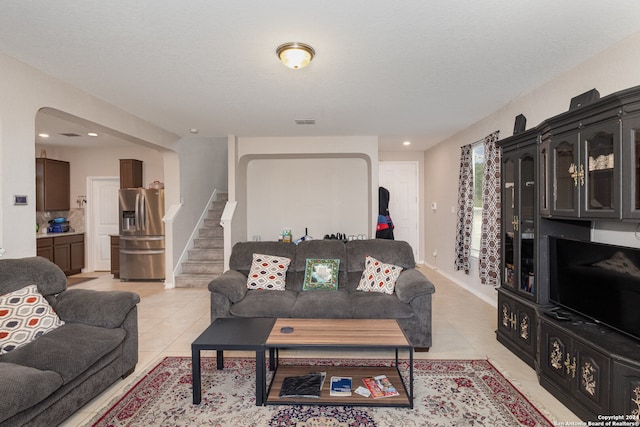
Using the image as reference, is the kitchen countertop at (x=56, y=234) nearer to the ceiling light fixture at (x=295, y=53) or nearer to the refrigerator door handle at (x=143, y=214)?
the refrigerator door handle at (x=143, y=214)

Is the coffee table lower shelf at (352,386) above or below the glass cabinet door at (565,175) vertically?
below

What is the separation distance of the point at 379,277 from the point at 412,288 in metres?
0.47

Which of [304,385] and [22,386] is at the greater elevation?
[22,386]

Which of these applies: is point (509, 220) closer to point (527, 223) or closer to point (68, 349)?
point (527, 223)

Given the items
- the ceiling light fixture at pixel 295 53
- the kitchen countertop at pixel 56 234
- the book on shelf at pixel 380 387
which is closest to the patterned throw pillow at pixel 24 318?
the book on shelf at pixel 380 387

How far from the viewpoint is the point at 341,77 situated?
3012mm

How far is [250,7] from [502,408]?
2.98m

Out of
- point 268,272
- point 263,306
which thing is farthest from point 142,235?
point 263,306

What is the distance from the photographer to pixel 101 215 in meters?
6.66

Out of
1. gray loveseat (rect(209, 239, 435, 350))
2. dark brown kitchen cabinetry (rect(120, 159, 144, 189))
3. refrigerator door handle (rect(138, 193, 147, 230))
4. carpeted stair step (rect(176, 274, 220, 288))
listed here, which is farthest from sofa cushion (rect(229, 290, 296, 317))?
dark brown kitchen cabinetry (rect(120, 159, 144, 189))

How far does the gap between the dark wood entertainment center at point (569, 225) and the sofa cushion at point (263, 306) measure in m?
2.03

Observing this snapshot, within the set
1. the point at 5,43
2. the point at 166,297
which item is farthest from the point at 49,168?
the point at 5,43

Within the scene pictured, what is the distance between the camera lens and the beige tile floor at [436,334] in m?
2.32

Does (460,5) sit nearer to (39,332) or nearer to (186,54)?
(186,54)
